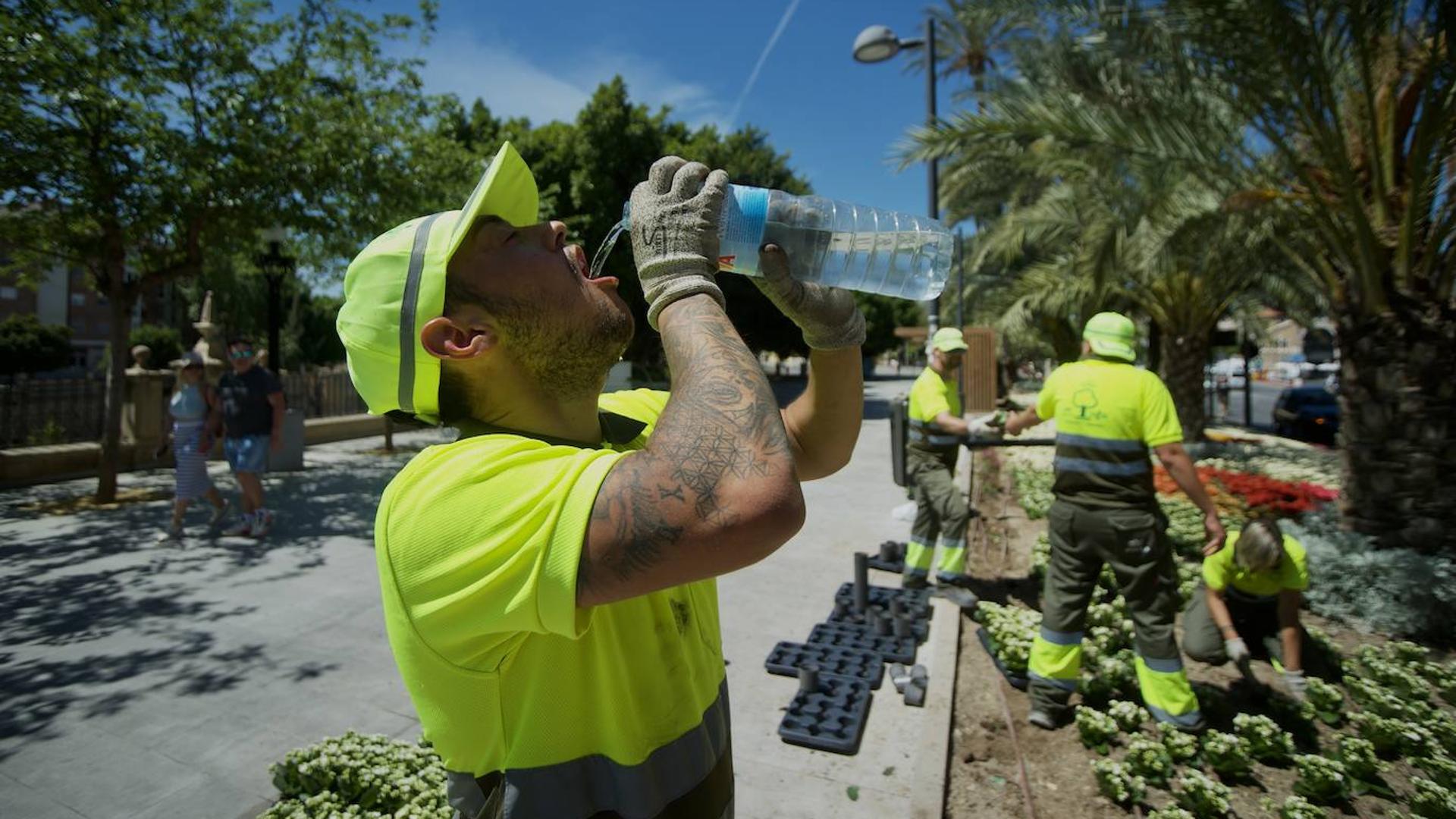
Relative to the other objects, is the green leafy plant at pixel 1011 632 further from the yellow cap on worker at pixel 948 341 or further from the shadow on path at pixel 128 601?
the shadow on path at pixel 128 601

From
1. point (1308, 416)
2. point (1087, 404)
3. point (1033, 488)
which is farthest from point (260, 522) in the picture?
point (1308, 416)

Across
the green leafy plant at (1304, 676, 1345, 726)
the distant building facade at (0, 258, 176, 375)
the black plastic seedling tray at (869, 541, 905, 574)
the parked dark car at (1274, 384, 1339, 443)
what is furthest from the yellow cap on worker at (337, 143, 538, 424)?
the distant building facade at (0, 258, 176, 375)

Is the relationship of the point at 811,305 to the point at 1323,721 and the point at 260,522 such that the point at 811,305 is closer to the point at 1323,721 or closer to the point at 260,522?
the point at 1323,721

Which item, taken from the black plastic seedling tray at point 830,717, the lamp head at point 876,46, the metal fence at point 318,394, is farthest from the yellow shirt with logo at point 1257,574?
the metal fence at point 318,394

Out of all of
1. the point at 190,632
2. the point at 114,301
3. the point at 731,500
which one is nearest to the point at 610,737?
the point at 731,500

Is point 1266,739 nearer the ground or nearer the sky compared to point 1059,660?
nearer the ground

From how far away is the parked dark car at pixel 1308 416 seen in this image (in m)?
18.9

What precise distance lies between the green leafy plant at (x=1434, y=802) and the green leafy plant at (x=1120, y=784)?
0.93m

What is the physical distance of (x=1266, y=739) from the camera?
11.4ft

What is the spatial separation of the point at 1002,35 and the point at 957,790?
1817 centimetres

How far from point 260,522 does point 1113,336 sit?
754 centimetres

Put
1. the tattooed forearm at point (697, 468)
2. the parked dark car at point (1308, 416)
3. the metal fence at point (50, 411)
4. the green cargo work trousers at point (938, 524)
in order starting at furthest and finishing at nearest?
the parked dark car at point (1308, 416), the metal fence at point (50, 411), the green cargo work trousers at point (938, 524), the tattooed forearm at point (697, 468)

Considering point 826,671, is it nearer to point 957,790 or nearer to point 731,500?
point 957,790

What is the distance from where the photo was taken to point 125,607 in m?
5.45
